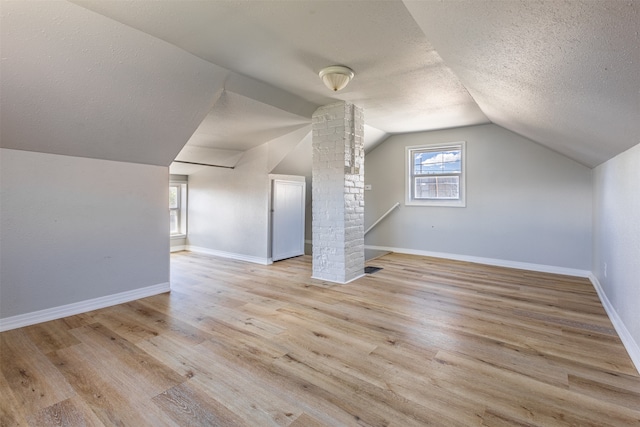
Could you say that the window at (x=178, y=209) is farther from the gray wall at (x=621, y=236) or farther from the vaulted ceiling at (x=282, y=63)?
the gray wall at (x=621, y=236)

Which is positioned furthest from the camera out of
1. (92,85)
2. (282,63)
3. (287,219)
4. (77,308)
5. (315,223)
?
(287,219)

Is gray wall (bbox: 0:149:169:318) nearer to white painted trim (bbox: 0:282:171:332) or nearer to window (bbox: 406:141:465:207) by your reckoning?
white painted trim (bbox: 0:282:171:332)

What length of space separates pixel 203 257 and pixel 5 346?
3163mm

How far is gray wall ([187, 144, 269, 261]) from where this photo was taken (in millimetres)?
4824

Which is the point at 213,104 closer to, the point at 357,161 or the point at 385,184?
the point at 357,161

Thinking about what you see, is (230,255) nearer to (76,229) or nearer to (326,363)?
(76,229)

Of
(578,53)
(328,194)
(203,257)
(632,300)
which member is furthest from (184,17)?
(203,257)

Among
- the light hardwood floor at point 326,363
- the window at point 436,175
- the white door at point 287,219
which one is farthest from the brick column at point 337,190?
the window at point 436,175

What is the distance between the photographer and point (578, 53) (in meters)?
1.22

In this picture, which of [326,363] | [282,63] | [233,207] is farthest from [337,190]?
[233,207]

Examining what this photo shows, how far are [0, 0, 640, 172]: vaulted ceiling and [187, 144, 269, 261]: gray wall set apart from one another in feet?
5.18

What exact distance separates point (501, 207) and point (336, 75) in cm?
349

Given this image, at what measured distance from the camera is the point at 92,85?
7.34 feet

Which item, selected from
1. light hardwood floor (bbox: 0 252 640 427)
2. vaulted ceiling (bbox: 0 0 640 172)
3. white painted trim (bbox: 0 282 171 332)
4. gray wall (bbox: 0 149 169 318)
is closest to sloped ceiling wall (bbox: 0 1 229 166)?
vaulted ceiling (bbox: 0 0 640 172)
